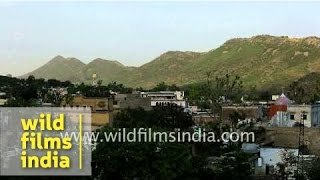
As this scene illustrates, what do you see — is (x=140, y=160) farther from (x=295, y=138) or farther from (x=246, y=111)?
(x=246, y=111)

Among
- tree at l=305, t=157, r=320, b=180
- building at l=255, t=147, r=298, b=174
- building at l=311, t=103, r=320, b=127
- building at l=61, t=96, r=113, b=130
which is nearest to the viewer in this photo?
tree at l=305, t=157, r=320, b=180

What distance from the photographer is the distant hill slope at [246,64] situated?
357 feet

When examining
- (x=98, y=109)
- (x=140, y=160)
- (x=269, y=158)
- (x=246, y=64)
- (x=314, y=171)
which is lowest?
(x=314, y=171)

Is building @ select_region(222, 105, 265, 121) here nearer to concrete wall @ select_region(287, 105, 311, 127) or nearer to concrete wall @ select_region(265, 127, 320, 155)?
concrete wall @ select_region(287, 105, 311, 127)

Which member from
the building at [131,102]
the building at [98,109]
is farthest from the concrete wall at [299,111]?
the building at [131,102]

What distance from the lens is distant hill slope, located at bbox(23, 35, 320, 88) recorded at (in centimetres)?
10875

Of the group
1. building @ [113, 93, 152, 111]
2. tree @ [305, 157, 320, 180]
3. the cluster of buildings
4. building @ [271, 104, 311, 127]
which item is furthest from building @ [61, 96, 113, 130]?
tree @ [305, 157, 320, 180]

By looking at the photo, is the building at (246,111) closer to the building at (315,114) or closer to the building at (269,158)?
the building at (315,114)

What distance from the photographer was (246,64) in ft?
413

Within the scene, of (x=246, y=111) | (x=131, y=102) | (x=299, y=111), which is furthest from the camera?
(x=131, y=102)

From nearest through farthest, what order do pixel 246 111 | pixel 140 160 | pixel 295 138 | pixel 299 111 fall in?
pixel 140 160
pixel 295 138
pixel 299 111
pixel 246 111

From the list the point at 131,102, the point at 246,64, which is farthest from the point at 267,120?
the point at 246,64

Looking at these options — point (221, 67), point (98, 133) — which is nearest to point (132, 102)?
point (98, 133)

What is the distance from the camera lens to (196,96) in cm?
6825
